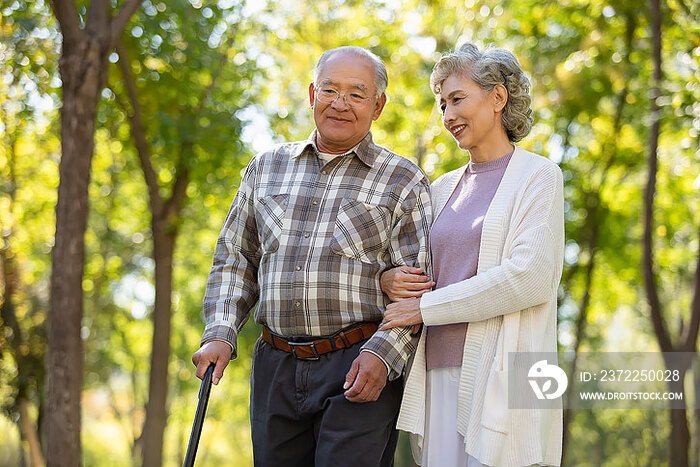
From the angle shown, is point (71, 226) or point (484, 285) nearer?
point (484, 285)

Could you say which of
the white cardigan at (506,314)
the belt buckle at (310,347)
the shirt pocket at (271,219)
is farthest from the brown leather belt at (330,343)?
the shirt pocket at (271,219)

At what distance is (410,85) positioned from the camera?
999 centimetres

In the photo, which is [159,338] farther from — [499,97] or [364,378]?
[499,97]

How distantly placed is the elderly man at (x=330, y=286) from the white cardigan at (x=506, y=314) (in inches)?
7.6

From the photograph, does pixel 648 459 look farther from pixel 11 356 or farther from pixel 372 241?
pixel 372 241

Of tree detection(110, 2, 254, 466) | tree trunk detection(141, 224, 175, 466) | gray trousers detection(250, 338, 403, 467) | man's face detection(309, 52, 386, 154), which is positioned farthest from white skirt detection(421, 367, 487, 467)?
tree trunk detection(141, 224, 175, 466)

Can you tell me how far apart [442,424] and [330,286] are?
24.4 inches

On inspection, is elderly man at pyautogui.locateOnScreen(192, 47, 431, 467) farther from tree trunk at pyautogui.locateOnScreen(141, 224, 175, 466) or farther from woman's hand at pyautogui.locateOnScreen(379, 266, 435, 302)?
tree trunk at pyautogui.locateOnScreen(141, 224, 175, 466)

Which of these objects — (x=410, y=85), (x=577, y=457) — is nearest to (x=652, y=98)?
(x=410, y=85)

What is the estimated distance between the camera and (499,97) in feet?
9.58

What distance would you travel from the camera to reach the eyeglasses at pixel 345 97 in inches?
114

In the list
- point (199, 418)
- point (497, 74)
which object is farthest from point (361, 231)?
point (199, 418)

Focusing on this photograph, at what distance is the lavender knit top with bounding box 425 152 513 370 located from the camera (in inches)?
109

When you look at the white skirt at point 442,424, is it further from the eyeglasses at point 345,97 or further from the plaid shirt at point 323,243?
the eyeglasses at point 345,97
